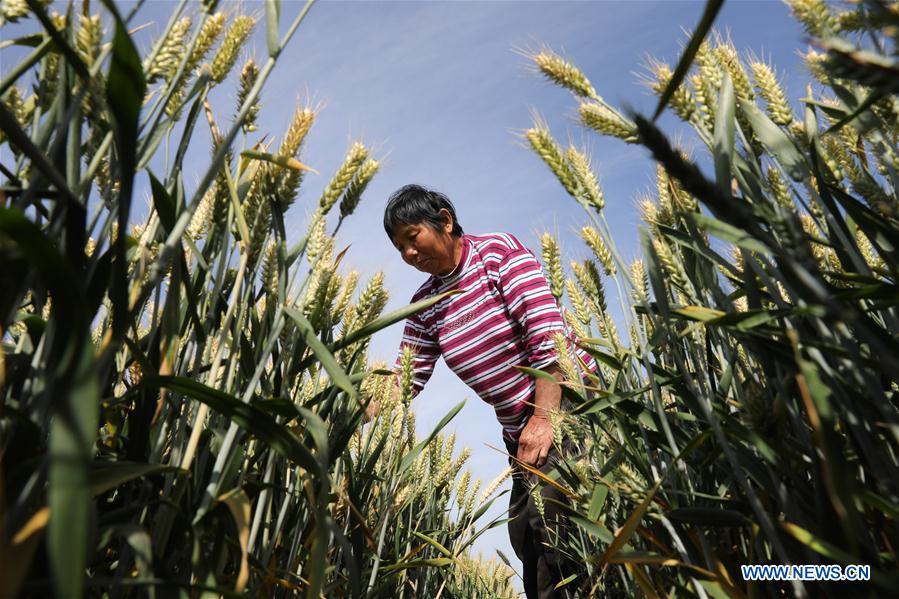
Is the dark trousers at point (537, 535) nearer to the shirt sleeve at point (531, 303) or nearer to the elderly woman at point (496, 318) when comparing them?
the elderly woman at point (496, 318)

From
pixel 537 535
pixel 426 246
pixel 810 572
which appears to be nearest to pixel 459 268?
pixel 426 246

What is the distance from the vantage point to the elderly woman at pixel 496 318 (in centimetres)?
249

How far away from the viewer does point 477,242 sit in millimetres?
2826

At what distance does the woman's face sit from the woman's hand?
86cm

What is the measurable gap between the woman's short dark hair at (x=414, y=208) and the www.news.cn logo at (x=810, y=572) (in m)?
1.98

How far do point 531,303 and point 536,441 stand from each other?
1.83 ft

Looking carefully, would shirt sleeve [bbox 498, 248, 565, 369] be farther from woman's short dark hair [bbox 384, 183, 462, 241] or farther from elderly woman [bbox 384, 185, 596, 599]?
woman's short dark hair [bbox 384, 183, 462, 241]

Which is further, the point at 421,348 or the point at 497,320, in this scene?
the point at 421,348

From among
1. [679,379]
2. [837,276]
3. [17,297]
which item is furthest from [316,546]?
[837,276]

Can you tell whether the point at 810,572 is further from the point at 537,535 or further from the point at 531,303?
the point at 537,535

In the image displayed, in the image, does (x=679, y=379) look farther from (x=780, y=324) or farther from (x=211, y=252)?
(x=211, y=252)

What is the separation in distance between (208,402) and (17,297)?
24 centimetres

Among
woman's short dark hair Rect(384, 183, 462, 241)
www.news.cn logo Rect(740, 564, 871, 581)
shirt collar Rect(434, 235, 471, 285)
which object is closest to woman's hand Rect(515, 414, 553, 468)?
shirt collar Rect(434, 235, 471, 285)

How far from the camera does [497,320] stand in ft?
8.61
